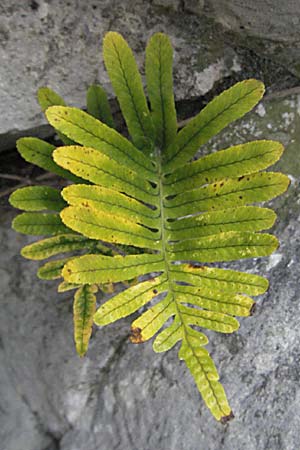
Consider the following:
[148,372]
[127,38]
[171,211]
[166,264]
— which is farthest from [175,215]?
[148,372]

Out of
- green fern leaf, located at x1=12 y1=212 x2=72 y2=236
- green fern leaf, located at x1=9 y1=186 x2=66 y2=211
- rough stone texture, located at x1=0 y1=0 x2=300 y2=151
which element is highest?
rough stone texture, located at x1=0 y1=0 x2=300 y2=151

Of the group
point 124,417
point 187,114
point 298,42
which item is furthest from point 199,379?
point 298,42

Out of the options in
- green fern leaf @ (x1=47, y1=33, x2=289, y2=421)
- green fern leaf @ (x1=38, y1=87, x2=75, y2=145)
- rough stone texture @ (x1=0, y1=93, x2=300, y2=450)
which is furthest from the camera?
rough stone texture @ (x1=0, y1=93, x2=300, y2=450)

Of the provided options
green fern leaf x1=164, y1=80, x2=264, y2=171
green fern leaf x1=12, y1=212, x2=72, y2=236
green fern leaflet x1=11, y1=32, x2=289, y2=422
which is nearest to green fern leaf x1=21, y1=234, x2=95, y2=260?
green fern leaf x1=12, y1=212, x2=72, y2=236

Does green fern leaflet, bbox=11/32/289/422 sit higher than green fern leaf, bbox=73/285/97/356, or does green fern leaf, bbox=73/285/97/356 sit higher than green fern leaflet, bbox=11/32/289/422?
green fern leaflet, bbox=11/32/289/422

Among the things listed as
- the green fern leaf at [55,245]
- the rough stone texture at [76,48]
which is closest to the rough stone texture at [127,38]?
the rough stone texture at [76,48]

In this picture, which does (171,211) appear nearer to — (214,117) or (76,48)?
(214,117)

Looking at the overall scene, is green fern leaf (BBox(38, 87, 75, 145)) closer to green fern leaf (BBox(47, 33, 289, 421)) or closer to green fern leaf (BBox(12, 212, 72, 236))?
green fern leaf (BBox(47, 33, 289, 421))

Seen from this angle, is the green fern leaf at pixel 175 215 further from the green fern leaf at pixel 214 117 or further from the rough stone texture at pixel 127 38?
the rough stone texture at pixel 127 38
